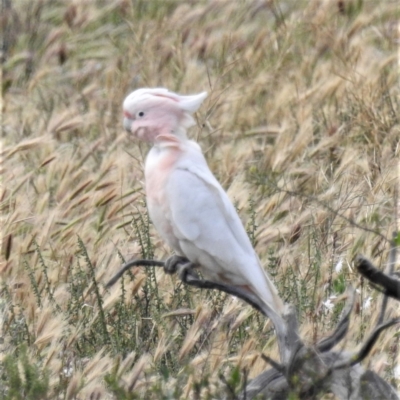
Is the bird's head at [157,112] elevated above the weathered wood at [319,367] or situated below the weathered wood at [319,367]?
above

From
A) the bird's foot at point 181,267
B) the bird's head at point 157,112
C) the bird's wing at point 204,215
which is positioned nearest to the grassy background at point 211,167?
the bird's foot at point 181,267

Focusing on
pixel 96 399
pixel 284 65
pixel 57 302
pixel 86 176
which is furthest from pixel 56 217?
pixel 284 65

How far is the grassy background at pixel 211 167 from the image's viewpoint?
10.0 feet

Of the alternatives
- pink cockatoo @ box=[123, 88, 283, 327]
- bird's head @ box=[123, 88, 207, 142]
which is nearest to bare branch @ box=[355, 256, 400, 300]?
pink cockatoo @ box=[123, 88, 283, 327]

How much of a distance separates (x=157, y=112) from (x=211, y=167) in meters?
1.98

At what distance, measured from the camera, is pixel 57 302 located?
350 cm

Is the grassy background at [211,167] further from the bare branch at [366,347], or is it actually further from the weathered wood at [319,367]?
the bare branch at [366,347]

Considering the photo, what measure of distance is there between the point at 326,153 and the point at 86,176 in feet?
3.85

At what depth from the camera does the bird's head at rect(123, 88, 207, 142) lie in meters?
2.81

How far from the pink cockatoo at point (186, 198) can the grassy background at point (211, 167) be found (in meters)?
0.20

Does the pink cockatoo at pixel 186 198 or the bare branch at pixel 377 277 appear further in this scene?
the pink cockatoo at pixel 186 198

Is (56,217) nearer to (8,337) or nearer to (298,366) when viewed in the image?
(8,337)

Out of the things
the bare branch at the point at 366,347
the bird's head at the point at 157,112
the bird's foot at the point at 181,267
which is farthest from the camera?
the bird's foot at the point at 181,267

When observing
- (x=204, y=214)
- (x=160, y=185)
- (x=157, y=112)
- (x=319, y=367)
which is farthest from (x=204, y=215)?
(x=319, y=367)
